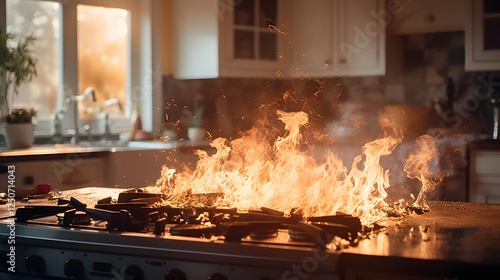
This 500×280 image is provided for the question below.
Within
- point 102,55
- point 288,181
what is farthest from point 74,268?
point 102,55

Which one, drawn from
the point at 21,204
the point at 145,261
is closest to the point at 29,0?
the point at 21,204

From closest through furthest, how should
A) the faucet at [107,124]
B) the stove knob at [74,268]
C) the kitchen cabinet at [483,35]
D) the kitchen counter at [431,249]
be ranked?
the kitchen counter at [431,249]
the stove knob at [74,268]
the kitchen cabinet at [483,35]
the faucet at [107,124]

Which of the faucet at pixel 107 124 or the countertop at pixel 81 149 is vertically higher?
the faucet at pixel 107 124

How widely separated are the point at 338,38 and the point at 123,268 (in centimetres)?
371

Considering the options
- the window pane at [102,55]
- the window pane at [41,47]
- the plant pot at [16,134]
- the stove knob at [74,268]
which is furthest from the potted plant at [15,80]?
the stove knob at [74,268]

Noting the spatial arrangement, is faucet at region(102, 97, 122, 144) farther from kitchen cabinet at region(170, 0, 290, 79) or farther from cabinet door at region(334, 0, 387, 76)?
cabinet door at region(334, 0, 387, 76)

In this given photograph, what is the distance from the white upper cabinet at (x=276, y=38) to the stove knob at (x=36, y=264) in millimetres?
3177

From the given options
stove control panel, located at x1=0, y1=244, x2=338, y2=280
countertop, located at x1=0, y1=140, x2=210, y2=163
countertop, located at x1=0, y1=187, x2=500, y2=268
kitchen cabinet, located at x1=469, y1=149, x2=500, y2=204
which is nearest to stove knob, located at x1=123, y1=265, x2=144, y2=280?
stove control panel, located at x1=0, y1=244, x2=338, y2=280

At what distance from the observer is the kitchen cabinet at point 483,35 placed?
15.7 feet

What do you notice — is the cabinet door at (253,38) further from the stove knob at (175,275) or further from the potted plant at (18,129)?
the stove knob at (175,275)

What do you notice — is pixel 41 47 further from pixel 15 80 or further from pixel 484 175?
pixel 484 175

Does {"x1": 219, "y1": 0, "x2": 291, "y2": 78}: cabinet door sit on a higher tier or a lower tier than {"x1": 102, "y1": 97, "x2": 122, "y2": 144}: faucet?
higher

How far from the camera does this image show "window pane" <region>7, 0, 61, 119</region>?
4797 millimetres

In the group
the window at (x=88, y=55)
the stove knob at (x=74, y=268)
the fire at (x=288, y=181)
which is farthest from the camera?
the window at (x=88, y=55)
